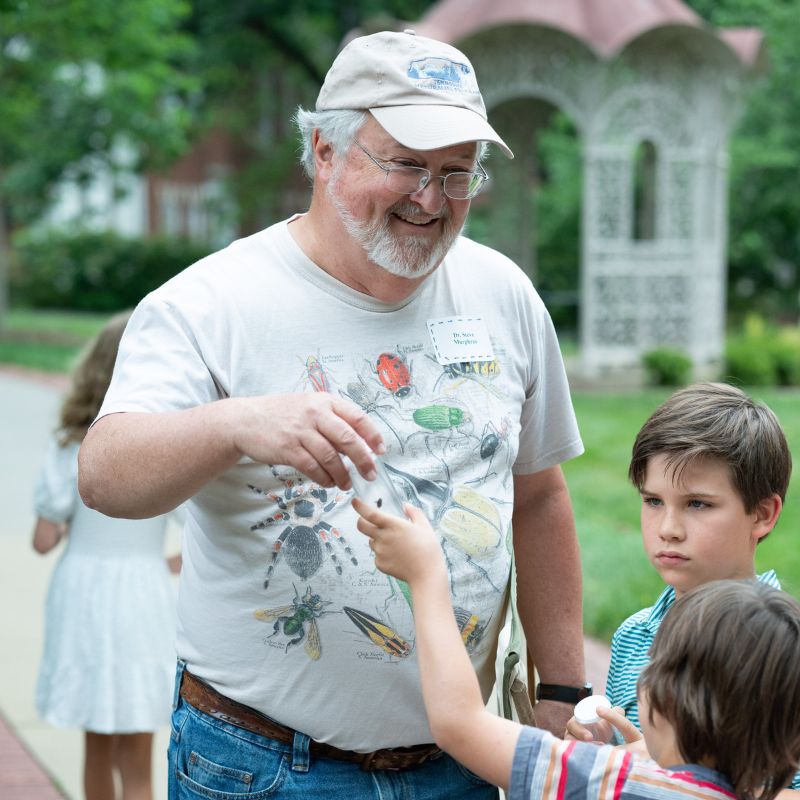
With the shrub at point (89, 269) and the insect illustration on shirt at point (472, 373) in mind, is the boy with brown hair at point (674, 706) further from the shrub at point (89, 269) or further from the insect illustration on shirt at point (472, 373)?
the shrub at point (89, 269)

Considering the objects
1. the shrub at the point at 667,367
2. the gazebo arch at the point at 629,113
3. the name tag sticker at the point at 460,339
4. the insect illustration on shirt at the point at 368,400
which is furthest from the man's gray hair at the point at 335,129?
the gazebo arch at the point at 629,113

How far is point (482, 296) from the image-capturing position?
106 inches

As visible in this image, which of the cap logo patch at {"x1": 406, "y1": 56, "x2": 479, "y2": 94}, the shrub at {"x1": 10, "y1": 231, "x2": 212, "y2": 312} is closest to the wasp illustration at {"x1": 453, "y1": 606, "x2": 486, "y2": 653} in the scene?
the cap logo patch at {"x1": 406, "y1": 56, "x2": 479, "y2": 94}

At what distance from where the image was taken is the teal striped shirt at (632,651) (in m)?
2.53

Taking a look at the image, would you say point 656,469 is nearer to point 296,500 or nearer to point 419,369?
point 419,369

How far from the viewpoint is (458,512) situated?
2484 mm

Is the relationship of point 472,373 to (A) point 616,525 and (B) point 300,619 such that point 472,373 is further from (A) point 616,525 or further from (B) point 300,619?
(A) point 616,525

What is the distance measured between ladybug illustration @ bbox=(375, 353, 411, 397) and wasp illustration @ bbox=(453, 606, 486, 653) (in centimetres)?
42

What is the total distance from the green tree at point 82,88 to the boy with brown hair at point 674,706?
15977 mm

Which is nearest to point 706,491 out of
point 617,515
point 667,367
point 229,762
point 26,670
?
point 229,762

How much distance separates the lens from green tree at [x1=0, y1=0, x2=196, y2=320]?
1867 centimetres

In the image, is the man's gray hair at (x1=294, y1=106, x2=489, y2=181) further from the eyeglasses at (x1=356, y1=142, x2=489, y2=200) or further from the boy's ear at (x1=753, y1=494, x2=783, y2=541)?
the boy's ear at (x1=753, y1=494, x2=783, y2=541)

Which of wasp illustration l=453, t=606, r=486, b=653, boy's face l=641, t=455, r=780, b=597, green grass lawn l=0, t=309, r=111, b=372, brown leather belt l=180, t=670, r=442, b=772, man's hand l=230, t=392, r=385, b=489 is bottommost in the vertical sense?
green grass lawn l=0, t=309, r=111, b=372

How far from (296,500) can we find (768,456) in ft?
2.92
